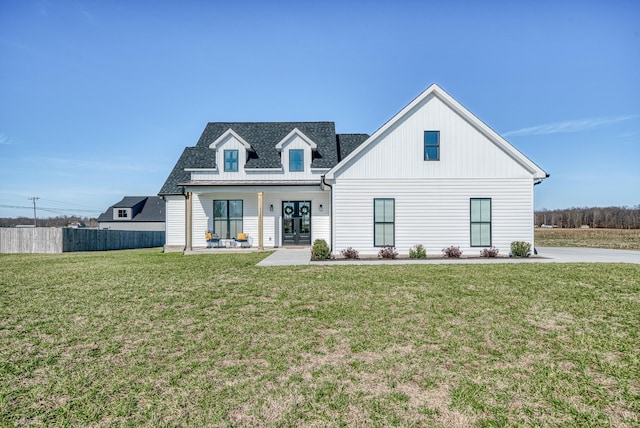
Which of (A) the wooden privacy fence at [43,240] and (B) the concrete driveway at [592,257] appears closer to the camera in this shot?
(B) the concrete driveway at [592,257]

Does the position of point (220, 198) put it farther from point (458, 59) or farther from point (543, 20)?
point (543, 20)

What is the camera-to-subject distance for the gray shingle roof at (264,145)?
21.2 m

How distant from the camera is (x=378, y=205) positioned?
15836 millimetres

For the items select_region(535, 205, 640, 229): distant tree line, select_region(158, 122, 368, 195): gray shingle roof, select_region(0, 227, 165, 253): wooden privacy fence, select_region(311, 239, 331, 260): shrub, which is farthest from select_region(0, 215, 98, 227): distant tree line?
select_region(535, 205, 640, 229): distant tree line

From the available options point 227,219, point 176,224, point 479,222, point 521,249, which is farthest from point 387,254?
point 176,224

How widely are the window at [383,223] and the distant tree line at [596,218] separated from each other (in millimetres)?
63664

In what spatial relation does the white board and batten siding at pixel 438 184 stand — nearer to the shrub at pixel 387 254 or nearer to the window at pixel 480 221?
the window at pixel 480 221

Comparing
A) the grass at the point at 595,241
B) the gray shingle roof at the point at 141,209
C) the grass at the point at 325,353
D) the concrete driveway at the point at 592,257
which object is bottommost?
the grass at the point at 325,353

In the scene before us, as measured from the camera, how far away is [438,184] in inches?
620

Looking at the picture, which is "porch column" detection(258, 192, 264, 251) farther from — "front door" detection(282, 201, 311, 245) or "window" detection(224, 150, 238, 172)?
"window" detection(224, 150, 238, 172)

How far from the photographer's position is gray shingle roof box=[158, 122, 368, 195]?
21.2 meters

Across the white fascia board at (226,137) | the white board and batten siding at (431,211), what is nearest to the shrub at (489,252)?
the white board and batten siding at (431,211)

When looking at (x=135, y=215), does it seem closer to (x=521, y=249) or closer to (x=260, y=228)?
(x=260, y=228)

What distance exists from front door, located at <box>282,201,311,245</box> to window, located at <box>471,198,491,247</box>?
8.68m
